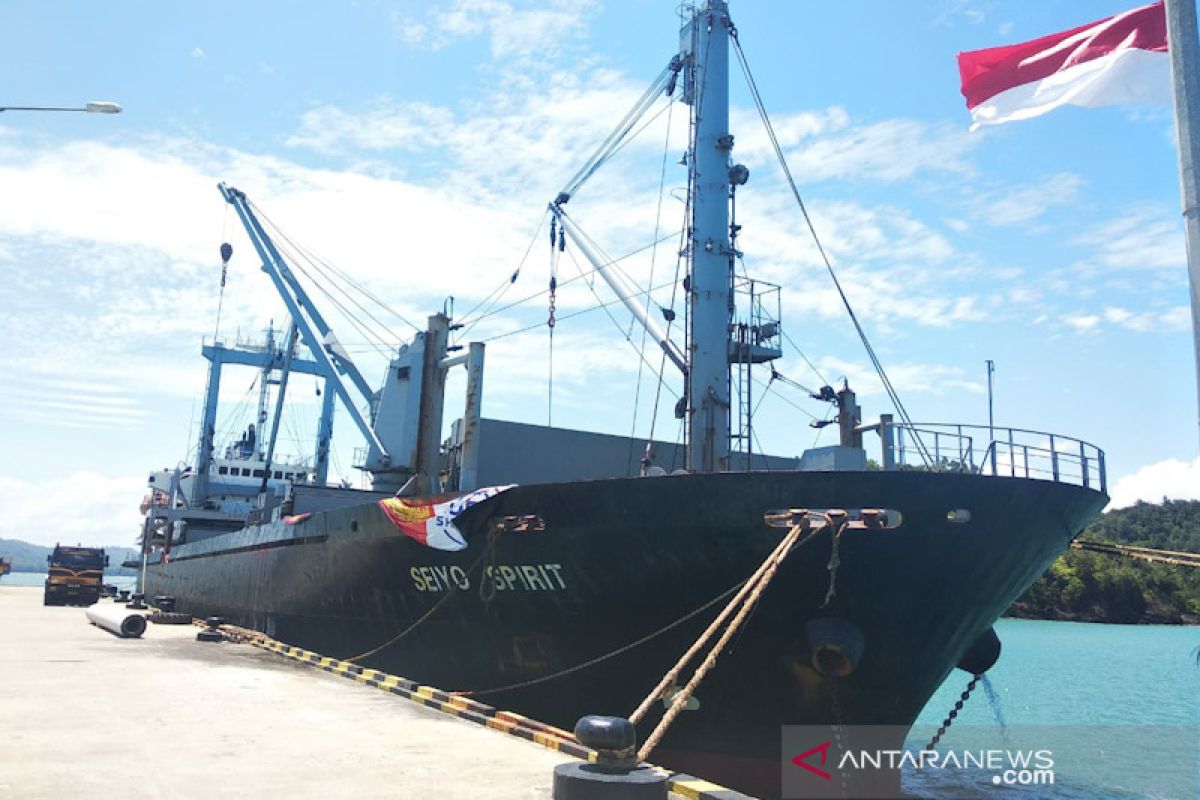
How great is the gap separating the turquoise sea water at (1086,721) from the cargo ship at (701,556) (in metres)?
5.80

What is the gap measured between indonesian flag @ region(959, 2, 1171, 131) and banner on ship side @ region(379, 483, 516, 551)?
747 centimetres

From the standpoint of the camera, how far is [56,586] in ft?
141

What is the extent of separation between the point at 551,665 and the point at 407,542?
3827mm

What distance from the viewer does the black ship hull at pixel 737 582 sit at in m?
9.77

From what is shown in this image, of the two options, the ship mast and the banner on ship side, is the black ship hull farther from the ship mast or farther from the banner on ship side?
the ship mast

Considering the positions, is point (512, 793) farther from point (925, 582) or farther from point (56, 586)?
point (56, 586)

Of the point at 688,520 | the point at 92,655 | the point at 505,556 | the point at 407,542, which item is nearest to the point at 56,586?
the point at 92,655

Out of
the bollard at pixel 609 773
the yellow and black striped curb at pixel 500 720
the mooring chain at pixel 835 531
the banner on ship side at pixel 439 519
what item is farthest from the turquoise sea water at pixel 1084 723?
the banner on ship side at pixel 439 519

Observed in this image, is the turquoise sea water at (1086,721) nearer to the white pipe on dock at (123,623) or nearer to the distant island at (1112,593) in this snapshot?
the white pipe on dock at (123,623)

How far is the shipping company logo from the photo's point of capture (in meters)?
10.0

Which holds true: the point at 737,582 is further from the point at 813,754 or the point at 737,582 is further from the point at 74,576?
the point at 74,576

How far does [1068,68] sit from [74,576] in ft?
160

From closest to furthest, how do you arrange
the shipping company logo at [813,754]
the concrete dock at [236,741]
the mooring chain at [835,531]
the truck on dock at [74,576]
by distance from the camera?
1. the concrete dock at [236,741]
2. the mooring chain at [835,531]
3. the shipping company logo at [813,754]
4. the truck on dock at [74,576]

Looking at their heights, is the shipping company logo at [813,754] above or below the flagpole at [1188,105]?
below
